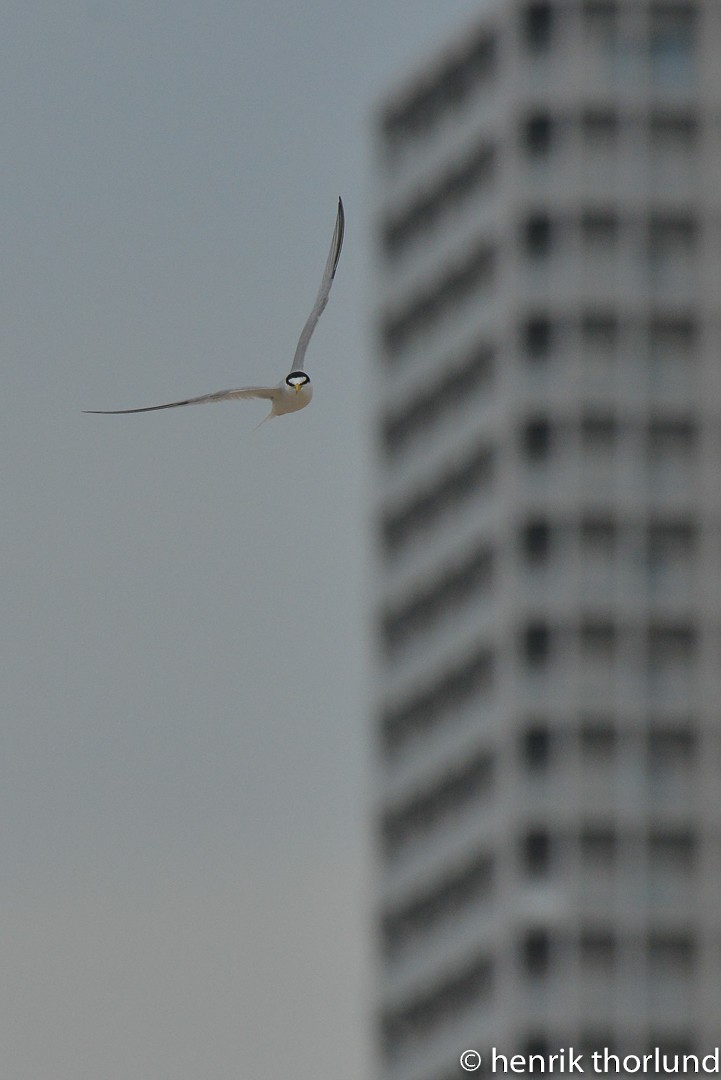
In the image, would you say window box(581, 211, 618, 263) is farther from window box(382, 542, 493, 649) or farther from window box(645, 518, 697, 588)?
window box(382, 542, 493, 649)

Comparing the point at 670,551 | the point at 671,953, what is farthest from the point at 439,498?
the point at 671,953

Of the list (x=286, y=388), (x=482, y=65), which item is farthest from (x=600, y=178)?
(x=286, y=388)

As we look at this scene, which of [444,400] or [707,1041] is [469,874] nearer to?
[707,1041]

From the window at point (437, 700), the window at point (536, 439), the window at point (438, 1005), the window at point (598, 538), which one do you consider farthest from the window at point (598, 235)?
the window at point (438, 1005)

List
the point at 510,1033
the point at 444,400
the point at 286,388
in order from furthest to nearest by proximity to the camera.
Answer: the point at 444,400, the point at 510,1033, the point at 286,388

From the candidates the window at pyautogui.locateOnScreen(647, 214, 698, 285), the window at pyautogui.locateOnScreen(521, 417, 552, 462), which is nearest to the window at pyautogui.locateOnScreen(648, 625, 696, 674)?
the window at pyautogui.locateOnScreen(521, 417, 552, 462)

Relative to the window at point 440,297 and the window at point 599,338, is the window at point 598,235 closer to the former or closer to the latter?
the window at point 599,338

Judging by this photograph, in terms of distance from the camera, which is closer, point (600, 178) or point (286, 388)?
point (286, 388)
